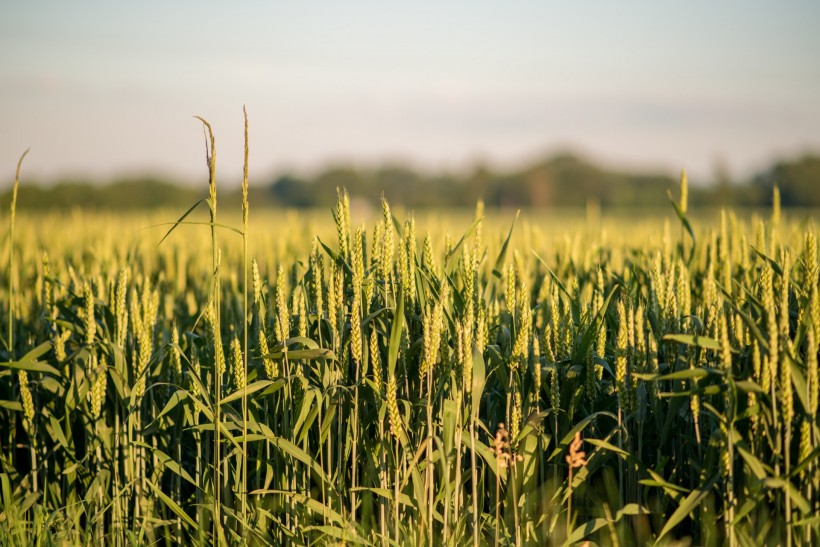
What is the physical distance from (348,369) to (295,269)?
2.54ft

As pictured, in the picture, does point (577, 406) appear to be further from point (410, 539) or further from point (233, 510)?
point (233, 510)

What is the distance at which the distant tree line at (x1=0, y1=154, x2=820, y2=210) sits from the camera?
132 feet

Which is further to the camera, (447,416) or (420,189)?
(420,189)

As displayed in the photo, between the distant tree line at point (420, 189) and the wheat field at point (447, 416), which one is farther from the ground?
the distant tree line at point (420, 189)

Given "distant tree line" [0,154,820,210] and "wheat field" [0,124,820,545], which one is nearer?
"wheat field" [0,124,820,545]

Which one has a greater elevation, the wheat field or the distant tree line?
the distant tree line

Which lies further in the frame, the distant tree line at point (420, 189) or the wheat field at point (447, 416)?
the distant tree line at point (420, 189)

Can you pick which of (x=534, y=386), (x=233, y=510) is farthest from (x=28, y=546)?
(x=534, y=386)

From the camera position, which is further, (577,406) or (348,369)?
(577,406)

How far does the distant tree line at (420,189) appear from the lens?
40.2 meters

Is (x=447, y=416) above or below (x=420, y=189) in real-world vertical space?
below

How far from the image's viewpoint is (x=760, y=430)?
1620 mm

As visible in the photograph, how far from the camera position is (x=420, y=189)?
46.0 meters

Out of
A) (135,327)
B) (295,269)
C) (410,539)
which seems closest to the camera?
(410,539)
